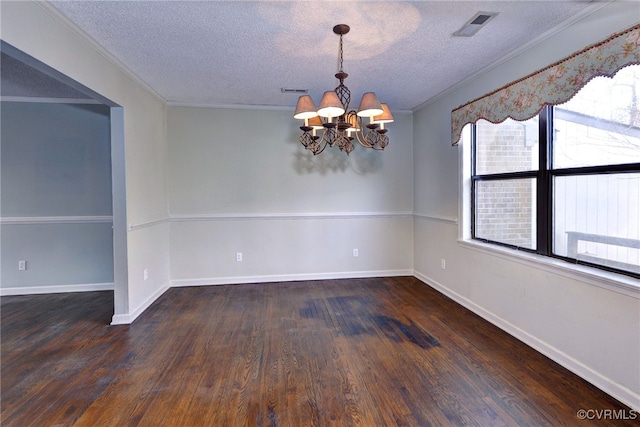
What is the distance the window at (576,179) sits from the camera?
200 cm

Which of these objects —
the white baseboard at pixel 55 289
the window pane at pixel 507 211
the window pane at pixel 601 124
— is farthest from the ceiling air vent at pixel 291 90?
the white baseboard at pixel 55 289

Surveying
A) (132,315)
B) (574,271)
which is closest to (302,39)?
(574,271)

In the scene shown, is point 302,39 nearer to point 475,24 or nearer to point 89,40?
point 475,24

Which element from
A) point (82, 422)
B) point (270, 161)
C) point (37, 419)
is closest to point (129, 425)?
point (82, 422)

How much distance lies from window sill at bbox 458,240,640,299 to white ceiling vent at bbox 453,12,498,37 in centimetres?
183

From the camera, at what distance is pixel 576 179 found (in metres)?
2.35

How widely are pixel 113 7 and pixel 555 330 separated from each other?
151 inches

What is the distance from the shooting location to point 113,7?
2111mm

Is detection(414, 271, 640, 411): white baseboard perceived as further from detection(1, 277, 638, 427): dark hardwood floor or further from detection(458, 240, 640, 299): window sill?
detection(458, 240, 640, 299): window sill

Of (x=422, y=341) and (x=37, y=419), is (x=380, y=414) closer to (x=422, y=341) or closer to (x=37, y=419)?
(x=422, y=341)

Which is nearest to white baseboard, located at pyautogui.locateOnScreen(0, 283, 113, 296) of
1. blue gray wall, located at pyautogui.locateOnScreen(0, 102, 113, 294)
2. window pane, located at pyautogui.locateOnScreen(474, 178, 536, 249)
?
blue gray wall, located at pyautogui.locateOnScreen(0, 102, 113, 294)

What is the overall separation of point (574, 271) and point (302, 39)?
261 cm

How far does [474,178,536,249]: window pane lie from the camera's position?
279 cm

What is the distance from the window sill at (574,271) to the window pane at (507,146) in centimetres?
75
